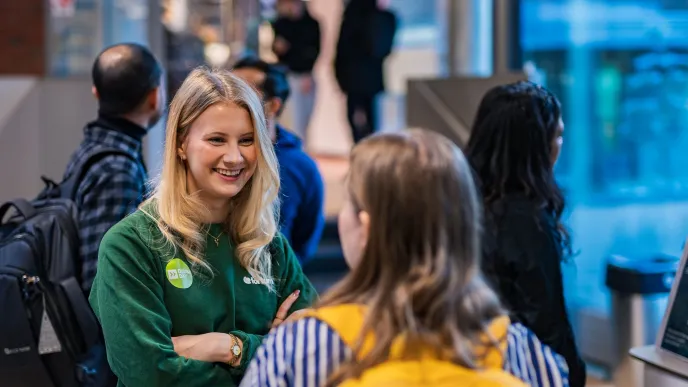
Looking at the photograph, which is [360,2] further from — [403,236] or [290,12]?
[403,236]

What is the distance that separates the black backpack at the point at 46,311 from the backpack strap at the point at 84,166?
0.30ft

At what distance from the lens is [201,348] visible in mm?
2049

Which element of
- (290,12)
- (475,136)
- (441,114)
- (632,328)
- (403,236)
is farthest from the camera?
(290,12)

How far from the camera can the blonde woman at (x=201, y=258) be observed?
202 cm

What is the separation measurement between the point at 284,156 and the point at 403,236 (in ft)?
6.77

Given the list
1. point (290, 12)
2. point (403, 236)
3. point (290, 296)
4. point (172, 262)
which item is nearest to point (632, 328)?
point (290, 296)

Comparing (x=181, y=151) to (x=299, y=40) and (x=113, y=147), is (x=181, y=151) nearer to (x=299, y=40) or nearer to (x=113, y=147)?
(x=113, y=147)

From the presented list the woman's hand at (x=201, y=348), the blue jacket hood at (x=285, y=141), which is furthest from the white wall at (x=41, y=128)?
the woman's hand at (x=201, y=348)

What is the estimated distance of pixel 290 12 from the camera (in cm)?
800

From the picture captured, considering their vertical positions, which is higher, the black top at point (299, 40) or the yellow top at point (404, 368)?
the black top at point (299, 40)

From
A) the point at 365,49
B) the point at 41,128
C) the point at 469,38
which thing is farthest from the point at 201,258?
the point at 365,49

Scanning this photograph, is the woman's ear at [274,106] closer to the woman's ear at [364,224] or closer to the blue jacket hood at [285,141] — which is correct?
the blue jacket hood at [285,141]

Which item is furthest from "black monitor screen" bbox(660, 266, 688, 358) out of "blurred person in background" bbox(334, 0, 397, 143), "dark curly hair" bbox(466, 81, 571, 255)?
"blurred person in background" bbox(334, 0, 397, 143)

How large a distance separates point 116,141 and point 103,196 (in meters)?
0.21
